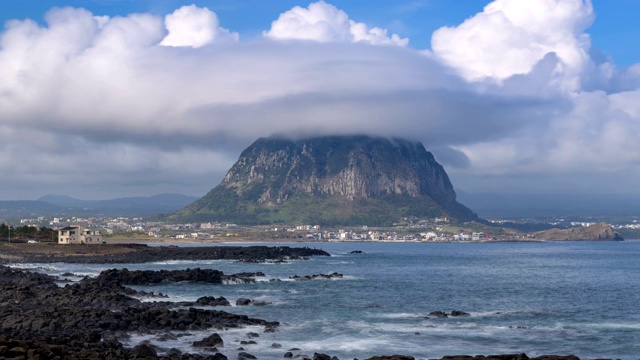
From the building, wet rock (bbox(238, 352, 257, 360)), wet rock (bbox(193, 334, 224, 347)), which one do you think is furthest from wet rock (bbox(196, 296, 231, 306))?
the building

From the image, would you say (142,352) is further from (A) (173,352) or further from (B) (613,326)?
(B) (613,326)

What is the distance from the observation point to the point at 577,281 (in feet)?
341

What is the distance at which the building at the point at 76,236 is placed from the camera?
581ft

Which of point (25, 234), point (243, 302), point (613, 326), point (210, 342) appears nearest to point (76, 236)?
point (25, 234)

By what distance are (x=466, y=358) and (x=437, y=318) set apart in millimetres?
26231

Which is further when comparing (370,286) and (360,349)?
(370,286)

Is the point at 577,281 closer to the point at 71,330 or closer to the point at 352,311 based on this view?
the point at 352,311

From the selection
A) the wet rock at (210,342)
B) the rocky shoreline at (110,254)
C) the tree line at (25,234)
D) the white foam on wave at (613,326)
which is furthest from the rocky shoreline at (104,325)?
the tree line at (25,234)

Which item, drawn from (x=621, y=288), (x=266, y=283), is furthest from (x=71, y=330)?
(x=621, y=288)

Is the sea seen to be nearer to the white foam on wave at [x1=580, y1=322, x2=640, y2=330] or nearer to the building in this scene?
the white foam on wave at [x1=580, y1=322, x2=640, y2=330]

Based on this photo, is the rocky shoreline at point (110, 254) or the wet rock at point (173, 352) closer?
the wet rock at point (173, 352)

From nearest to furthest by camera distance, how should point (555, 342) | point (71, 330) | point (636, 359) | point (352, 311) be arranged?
point (636, 359) < point (71, 330) < point (555, 342) < point (352, 311)

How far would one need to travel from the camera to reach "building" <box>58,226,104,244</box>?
581ft

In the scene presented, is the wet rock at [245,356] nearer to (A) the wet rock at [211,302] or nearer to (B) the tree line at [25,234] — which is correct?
(A) the wet rock at [211,302]
